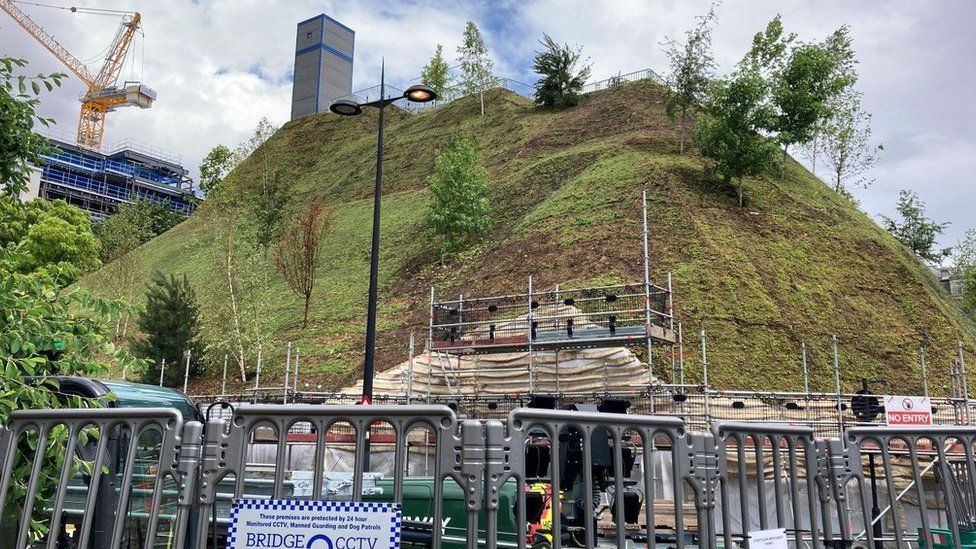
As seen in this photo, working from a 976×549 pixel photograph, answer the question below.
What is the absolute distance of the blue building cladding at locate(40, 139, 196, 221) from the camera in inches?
4326

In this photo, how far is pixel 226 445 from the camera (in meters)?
3.74

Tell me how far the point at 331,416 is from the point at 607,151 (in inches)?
1432

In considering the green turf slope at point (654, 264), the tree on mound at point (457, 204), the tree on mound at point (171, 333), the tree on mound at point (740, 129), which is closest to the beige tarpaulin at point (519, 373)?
the green turf slope at point (654, 264)

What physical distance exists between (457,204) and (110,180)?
340 feet

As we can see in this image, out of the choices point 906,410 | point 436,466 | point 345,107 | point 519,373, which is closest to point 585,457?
point 436,466

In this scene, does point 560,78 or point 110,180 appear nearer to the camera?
point 560,78

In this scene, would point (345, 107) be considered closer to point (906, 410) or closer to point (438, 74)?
point (906, 410)

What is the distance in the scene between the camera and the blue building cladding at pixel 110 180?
360 feet

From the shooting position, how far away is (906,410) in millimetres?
14852

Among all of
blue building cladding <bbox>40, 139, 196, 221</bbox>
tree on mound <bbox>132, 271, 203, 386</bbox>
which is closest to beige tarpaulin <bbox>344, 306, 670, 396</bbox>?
tree on mound <bbox>132, 271, 203, 386</bbox>

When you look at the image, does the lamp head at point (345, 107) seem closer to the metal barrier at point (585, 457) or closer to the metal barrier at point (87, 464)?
the metal barrier at point (87, 464)

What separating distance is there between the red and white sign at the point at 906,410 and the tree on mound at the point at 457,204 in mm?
22096

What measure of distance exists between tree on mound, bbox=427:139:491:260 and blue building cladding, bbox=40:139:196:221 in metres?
79.7

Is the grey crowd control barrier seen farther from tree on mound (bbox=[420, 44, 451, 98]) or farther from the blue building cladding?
the blue building cladding
